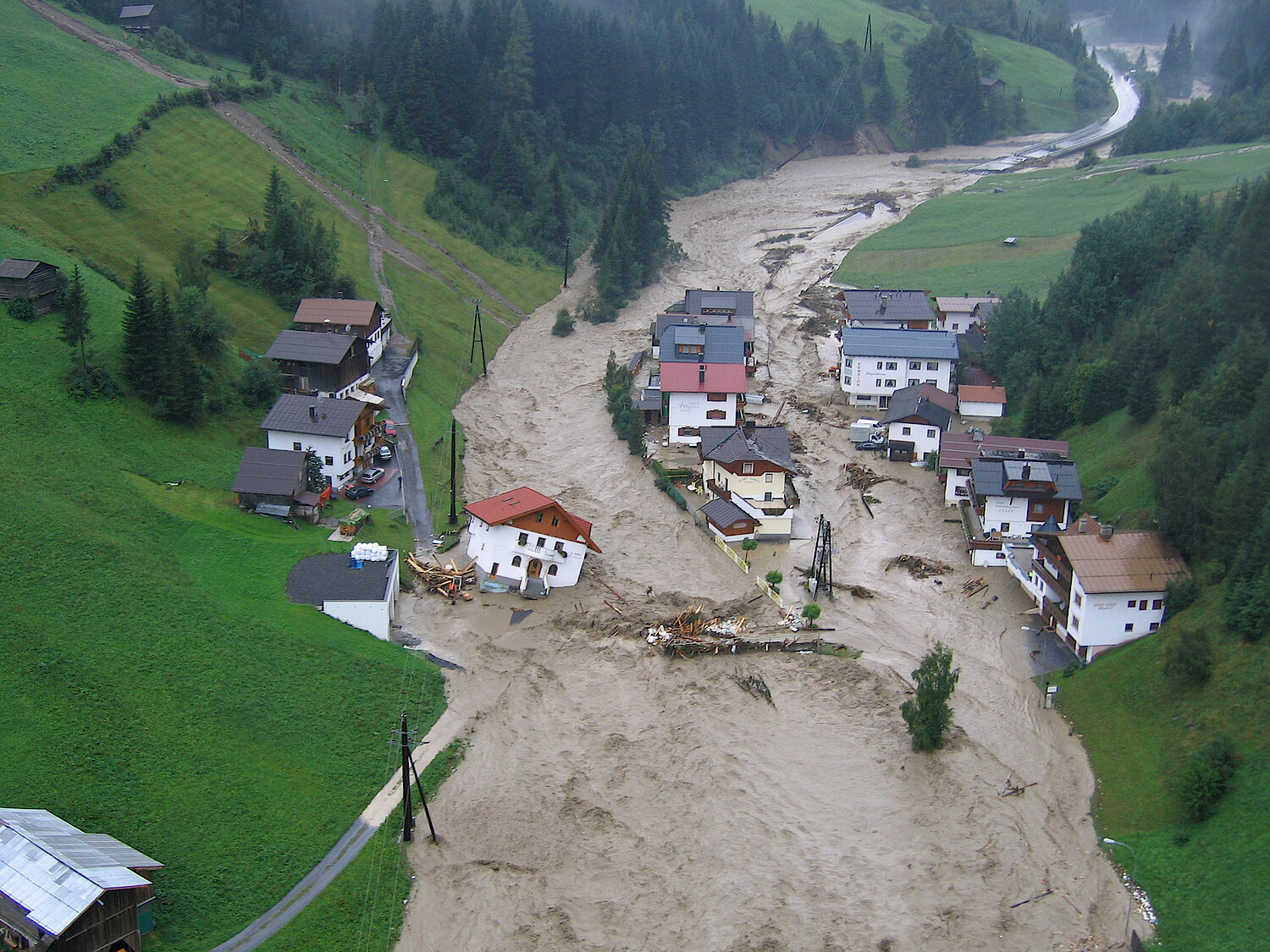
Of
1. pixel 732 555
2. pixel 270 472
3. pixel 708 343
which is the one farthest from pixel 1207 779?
pixel 708 343

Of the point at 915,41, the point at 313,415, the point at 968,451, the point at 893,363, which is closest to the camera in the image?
the point at 313,415

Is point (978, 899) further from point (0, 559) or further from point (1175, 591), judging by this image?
point (0, 559)

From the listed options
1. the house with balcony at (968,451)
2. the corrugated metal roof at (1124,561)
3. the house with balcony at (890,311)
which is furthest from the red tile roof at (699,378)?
the corrugated metal roof at (1124,561)

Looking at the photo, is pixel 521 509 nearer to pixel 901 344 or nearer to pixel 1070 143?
pixel 901 344

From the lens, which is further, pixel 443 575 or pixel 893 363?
pixel 893 363

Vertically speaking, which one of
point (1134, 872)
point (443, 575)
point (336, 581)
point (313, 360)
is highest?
point (313, 360)

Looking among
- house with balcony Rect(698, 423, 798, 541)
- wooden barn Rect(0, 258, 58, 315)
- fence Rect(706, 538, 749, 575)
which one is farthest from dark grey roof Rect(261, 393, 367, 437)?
fence Rect(706, 538, 749, 575)

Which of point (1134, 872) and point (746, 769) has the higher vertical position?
point (1134, 872)
